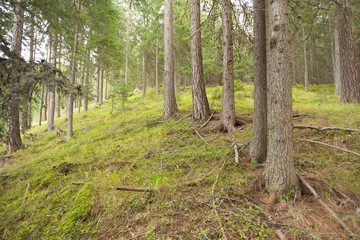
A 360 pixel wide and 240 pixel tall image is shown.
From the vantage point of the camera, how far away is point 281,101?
2.38 m

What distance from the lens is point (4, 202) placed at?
3943 millimetres

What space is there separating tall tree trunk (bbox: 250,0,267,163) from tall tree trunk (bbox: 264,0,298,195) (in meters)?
0.84

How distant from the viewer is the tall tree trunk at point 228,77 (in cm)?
518

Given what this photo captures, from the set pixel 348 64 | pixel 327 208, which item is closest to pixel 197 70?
pixel 327 208

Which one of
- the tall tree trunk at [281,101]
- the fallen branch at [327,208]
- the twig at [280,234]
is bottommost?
the twig at [280,234]

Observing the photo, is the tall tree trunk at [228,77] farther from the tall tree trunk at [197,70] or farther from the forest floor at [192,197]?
the tall tree trunk at [197,70]

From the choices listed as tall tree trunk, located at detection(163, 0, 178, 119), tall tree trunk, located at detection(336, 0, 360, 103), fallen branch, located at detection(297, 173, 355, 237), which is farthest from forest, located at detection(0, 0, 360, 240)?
tall tree trunk, located at detection(336, 0, 360, 103)

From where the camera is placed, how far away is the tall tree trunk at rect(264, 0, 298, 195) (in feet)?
7.75

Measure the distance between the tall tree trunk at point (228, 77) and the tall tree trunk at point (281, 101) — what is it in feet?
8.90

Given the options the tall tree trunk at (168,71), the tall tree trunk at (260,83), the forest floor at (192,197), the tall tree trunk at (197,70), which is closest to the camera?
the forest floor at (192,197)

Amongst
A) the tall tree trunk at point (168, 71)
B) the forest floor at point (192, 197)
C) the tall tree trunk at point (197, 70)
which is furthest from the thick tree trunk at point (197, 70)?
the tall tree trunk at point (168, 71)

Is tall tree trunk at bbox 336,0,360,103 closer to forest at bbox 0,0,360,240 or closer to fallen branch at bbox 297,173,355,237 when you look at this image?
forest at bbox 0,0,360,240

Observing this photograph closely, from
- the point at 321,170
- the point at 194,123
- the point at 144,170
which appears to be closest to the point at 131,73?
the point at 194,123

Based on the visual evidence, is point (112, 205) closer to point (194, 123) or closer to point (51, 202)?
point (51, 202)
